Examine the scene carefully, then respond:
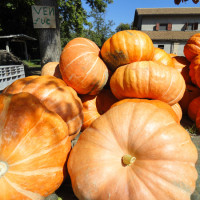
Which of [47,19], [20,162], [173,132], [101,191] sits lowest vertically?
[101,191]

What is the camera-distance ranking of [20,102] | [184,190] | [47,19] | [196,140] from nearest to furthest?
[184,190] < [20,102] < [196,140] < [47,19]

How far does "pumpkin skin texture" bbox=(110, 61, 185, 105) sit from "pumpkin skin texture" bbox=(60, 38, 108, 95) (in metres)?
0.31

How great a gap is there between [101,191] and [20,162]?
2.26 feet

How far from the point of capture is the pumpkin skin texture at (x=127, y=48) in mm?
2293

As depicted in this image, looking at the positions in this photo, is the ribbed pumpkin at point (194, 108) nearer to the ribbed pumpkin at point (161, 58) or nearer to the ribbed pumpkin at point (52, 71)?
the ribbed pumpkin at point (161, 58)

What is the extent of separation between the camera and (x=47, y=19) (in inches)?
144

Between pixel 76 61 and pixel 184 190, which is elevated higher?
pixel 76 61

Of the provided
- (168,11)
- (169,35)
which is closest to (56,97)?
(169,35)

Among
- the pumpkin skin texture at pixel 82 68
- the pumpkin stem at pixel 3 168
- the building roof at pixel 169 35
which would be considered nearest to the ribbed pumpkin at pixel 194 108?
the pumpkin skin texture at pixel 82 68

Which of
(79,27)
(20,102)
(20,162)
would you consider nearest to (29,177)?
(20,162)

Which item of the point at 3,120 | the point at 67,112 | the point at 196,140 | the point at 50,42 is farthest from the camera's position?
the point at 50,42

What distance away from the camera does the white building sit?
21.7 metres

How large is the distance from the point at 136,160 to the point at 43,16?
3727mm

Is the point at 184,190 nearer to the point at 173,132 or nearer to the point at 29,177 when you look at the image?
the point at 173,132
